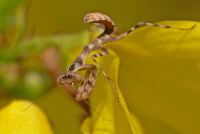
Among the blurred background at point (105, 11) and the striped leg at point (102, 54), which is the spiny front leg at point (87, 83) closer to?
the striped leg at point (102, 54)

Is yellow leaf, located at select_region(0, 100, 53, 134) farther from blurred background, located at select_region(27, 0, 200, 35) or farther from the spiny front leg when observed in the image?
blurred background, located at select_region(27, 0, 200, 35)

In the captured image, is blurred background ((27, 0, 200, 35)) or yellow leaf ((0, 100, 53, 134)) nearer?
yellow leaf ((0, 100, 53, 134))

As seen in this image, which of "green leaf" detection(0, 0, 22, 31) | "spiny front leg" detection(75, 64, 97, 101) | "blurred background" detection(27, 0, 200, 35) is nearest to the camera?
"spiny front leg" detection(75, 64, 97, 101)

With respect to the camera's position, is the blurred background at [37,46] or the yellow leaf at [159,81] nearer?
the yellow leaf at [159,81]

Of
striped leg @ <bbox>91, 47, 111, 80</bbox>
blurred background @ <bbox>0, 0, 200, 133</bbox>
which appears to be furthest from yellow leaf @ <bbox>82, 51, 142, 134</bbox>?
blurred background @ <bbox>0, 0, 200, 133</bbox>

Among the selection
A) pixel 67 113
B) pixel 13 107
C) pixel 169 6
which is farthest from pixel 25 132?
pixel 169 6

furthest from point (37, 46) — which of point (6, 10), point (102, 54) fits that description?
point (102, 54)

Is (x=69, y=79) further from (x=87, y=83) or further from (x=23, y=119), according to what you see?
(x=23, y=119)

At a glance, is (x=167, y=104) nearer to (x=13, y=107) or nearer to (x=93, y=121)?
(x=93, y=121)

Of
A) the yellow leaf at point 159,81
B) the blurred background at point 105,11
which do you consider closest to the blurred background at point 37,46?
the blurred background at point 105,11
